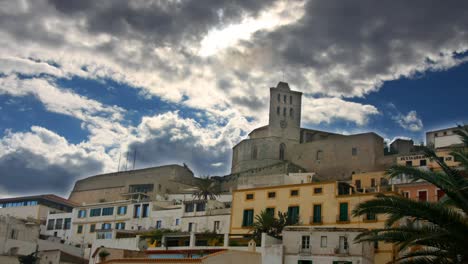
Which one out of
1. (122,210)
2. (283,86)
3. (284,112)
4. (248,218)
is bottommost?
(248,218)

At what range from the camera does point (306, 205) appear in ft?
181

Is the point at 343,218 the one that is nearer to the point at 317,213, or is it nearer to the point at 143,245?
the point at 317,213

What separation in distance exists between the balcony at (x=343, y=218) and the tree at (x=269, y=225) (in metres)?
4.20

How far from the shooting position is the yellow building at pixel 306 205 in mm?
52250

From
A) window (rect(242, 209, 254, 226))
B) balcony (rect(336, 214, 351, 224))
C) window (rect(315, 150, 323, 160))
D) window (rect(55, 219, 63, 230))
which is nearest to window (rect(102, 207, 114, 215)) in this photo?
window (rect(55, 219, 63, 230))

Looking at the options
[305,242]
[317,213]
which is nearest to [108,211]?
[317,213]

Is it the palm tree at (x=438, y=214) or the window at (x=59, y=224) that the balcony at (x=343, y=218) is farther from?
the window at (x=59, y=224)

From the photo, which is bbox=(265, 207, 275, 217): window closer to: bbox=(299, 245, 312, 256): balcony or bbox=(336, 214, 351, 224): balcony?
bbox=(336, 214, 351, 224): balcony

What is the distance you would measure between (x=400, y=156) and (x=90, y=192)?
49709 millimetres

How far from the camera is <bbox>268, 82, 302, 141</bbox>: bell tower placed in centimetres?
10431

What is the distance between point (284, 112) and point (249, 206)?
1960 inches

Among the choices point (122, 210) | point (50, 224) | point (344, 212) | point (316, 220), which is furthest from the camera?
point (50, 224)

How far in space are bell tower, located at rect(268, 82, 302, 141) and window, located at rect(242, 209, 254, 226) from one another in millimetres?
45971

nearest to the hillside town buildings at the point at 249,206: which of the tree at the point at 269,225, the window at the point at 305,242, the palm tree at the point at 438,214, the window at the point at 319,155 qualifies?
the window at the point at 305,242
